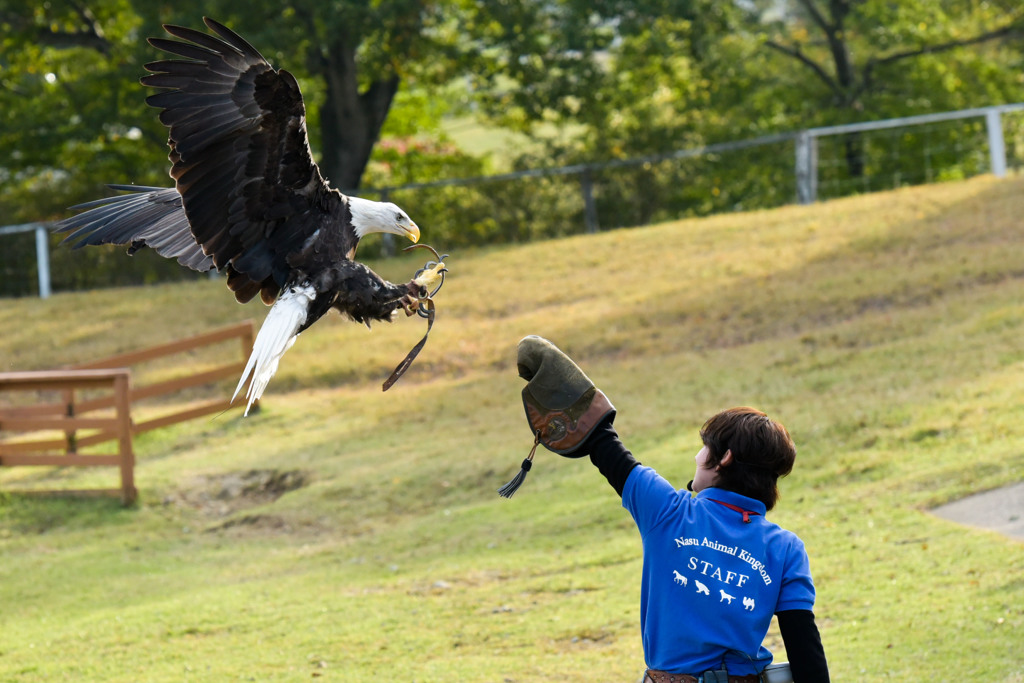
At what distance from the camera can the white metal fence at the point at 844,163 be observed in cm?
1903

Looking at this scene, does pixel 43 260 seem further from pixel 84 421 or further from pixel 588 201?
pixel 84 421

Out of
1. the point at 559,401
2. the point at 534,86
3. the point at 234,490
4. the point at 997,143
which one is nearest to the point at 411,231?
the point at 559,401

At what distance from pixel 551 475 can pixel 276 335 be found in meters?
5.27

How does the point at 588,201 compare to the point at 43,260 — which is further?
the point at 588,201

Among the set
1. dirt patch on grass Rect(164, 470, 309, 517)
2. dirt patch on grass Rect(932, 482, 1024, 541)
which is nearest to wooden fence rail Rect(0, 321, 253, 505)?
dirt patch on grass Rect(164, 470, 309, 517)

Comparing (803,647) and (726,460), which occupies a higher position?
(726,460)

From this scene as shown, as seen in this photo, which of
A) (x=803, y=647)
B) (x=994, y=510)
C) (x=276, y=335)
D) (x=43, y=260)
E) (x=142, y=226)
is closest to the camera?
(x=803, y=647)

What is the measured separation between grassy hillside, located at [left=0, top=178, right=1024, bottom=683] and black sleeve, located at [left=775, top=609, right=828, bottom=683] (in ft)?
7.72

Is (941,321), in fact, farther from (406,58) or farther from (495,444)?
(406,58)

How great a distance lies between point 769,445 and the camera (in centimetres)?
268

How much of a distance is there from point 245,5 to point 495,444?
10450 millimetres

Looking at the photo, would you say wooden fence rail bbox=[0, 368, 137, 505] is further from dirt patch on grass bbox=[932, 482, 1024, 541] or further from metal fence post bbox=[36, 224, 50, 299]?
metal fence post bbox=[36, 224, 50, 299]

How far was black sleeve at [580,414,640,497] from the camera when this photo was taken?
2.88m

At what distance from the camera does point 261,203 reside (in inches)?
171
